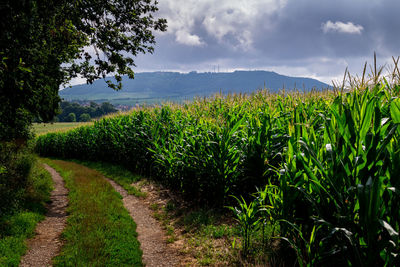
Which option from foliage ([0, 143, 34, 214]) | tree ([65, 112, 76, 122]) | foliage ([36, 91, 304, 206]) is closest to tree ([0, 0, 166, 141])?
foliage ([0, 143, 34, 214])

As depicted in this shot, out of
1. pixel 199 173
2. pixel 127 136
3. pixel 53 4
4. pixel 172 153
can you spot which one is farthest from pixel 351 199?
pixel 127 136

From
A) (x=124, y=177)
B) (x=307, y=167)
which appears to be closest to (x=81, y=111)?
(x=124, y=177)

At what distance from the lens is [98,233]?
243 inches

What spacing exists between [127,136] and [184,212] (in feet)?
25.8

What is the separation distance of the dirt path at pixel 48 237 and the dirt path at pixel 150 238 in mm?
2010

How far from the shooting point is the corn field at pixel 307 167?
266 centimetres

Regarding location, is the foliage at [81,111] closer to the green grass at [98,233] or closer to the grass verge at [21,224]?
the grass verge at [21,224]

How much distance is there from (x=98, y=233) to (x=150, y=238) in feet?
4.31

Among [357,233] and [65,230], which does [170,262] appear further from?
[357,233]

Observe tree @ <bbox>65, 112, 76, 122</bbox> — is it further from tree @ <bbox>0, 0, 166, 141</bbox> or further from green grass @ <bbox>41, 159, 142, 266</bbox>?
green grass @ <bbox>41, 159, 142, 266</bbox>

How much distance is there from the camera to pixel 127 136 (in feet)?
46.2

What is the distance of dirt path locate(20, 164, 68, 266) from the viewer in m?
5.39

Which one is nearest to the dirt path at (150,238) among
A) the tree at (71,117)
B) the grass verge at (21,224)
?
the grass verge at (21,224)

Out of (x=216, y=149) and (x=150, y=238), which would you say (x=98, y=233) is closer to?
(x=150, y=238)
